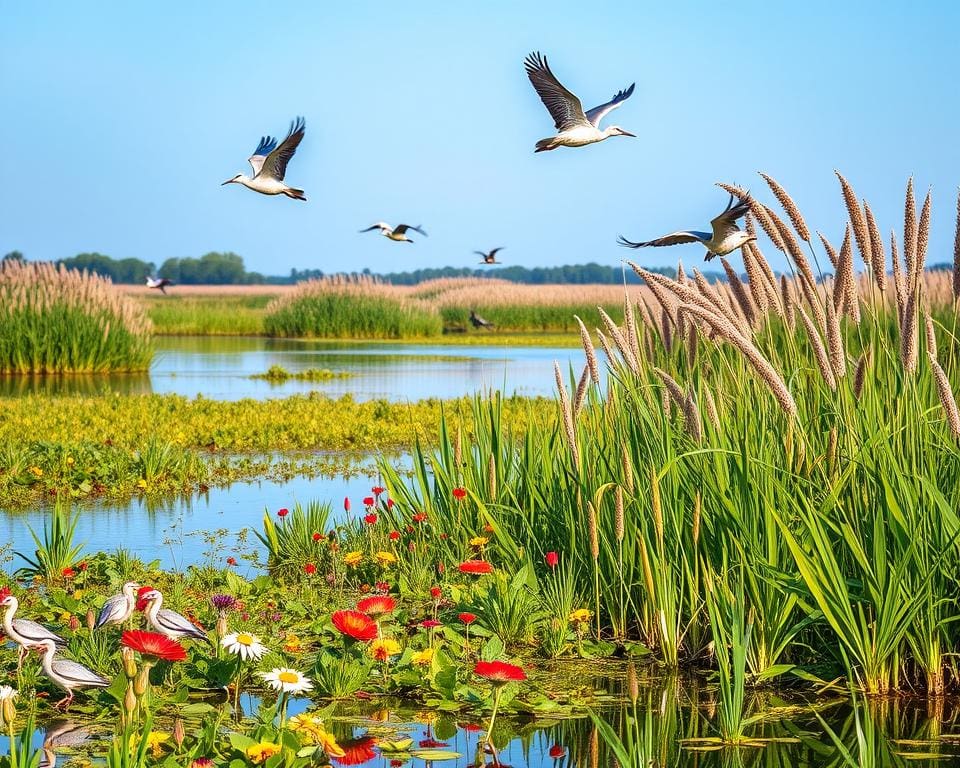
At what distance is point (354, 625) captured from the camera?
4.13 meters

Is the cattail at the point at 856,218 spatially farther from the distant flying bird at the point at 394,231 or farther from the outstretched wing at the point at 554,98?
the distant flying bird at the point at 394,231

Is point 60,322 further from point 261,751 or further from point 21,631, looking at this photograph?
point 261,751

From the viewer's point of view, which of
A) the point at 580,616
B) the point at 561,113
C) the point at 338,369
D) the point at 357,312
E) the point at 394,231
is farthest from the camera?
the point at 357,312

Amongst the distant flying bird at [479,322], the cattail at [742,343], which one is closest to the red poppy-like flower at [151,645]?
the cattail at [742,343]

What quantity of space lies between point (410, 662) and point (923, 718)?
1835mm

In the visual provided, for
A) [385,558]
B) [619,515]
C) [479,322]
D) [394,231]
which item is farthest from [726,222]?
[479,322]

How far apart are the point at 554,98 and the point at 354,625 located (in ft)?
11.7

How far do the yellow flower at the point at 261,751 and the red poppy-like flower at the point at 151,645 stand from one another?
20.4 inches

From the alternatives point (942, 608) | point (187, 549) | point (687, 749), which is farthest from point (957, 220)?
point (187, 549)

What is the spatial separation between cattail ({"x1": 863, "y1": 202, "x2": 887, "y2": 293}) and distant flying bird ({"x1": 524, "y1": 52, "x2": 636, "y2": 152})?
2186 millimetres

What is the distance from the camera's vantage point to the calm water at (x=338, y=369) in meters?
19.1

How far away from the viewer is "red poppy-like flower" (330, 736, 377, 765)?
395 cm

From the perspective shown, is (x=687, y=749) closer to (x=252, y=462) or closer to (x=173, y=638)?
(x=173, y=638)

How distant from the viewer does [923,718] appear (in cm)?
450
